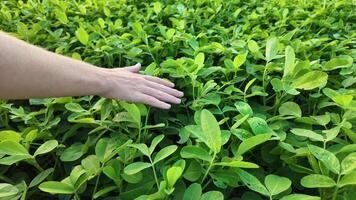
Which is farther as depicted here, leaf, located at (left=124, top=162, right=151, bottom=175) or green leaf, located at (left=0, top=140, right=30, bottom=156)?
green leaf, located at (left=0, top=140, right=30, bottom=156)

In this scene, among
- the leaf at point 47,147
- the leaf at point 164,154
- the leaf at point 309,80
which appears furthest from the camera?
the leaf at point 309,80

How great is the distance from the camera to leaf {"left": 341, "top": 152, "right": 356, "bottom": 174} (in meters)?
0.91

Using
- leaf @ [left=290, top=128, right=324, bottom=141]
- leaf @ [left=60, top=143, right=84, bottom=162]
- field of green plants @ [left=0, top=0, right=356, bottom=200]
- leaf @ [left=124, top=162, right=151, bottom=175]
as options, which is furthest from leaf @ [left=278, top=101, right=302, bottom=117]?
leaf @ [left=60, top=143, right=84, bottom=162]

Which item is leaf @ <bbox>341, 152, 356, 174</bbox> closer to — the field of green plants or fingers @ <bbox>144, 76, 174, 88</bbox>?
the field of green plants

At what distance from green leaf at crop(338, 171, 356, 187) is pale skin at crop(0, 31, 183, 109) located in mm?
576

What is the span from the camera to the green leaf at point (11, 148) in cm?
106

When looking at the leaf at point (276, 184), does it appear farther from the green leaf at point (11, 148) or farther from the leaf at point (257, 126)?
the green leaf at point (11, 148)

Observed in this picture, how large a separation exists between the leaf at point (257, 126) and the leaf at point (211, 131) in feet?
0.35

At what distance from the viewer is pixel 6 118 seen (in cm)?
145

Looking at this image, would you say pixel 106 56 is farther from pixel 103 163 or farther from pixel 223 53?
pixel 103 163

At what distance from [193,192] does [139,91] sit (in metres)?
0.50

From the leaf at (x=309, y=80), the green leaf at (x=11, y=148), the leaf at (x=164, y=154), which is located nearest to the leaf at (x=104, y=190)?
the leaf at (x=164, y=154)

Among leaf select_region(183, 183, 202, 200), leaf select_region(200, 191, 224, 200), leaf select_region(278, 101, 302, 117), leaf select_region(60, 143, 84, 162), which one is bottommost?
leaf select_region(60, 143, 84, 162)

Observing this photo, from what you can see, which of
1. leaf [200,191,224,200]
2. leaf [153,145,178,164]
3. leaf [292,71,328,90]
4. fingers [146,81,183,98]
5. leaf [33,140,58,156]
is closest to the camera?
leaf [200,191,224,200]
